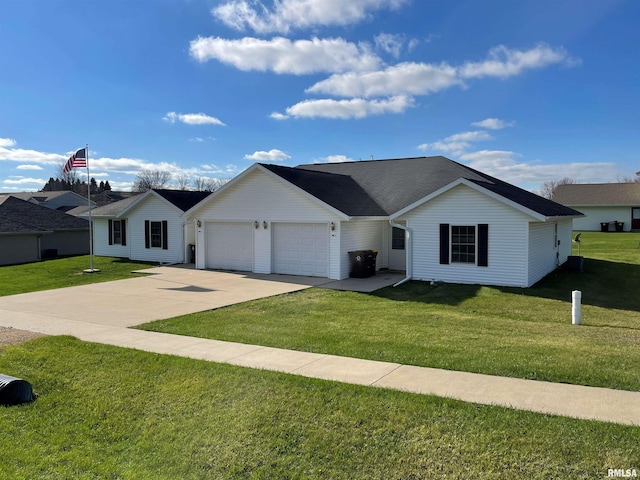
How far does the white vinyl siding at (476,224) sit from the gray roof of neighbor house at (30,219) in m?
23.4

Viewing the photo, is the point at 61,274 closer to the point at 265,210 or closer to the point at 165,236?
the point at 165,236

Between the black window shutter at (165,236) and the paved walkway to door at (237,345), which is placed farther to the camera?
the black window shutter at (165,236)

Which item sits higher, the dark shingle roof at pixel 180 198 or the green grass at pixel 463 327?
the dark shingle roof at pixel 180 198

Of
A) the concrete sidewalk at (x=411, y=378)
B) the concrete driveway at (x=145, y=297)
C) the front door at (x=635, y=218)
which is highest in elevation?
the front door at (x=635, y=218)

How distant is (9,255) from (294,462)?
2906cm

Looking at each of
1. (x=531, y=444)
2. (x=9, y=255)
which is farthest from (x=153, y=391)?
(x=9, y=255)

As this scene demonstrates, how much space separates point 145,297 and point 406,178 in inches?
526

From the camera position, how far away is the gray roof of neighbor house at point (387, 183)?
63.8ft

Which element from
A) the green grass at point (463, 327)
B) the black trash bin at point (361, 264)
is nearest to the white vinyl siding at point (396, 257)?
the black trash bin at point (361, 264)

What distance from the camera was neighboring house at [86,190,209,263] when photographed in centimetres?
2456

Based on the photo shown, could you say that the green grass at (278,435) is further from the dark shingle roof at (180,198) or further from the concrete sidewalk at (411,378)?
the dark shingle roof at (180,198)

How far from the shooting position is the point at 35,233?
29328 mm

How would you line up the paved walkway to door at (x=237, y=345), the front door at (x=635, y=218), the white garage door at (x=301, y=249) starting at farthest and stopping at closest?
1. the front door at (x=635, y=218)
2. the white garage door at (x=301, y=249)
3. the paved walkway to door at (x=237, y=345)

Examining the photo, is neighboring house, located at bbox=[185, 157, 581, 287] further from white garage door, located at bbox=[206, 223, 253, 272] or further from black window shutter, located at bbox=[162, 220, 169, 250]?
black window shutter, located at bbox=[162, 220, 169, 250]
